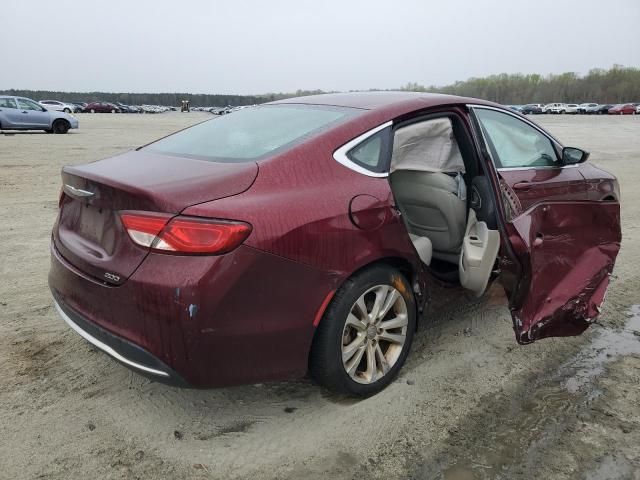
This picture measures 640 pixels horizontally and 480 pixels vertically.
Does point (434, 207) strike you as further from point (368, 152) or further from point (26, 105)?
point (26, 105)

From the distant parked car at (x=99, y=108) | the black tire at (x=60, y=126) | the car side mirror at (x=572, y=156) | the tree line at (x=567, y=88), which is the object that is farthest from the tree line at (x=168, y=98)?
the car side mirror at (x=572, y=156)

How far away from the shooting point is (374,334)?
2789mm

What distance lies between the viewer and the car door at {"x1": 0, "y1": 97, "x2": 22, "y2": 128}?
19.5 m

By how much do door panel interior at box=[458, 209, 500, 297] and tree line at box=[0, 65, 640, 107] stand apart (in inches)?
3439

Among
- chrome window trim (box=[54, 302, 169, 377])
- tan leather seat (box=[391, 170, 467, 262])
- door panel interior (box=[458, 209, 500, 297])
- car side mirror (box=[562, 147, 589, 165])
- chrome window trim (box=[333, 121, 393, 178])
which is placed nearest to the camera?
chrome window trim (box=[54, 302, 169, 377])

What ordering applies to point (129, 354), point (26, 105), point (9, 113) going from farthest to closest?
point (26, 105) < point (9, 113) < point (129, 354)

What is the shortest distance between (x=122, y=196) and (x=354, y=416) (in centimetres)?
154

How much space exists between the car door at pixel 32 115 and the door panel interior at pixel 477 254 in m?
20.8

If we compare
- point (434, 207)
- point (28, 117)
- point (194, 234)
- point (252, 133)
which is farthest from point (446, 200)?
point (28, 117)

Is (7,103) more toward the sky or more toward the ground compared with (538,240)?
more toward the sky

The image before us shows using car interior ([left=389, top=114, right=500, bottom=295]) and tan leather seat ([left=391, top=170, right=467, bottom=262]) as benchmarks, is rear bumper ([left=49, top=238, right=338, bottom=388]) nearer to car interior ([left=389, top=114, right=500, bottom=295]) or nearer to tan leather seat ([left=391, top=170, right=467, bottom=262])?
car interior ([left=389, top=114, right=500, bottom=295])

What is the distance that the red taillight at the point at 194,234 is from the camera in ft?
7.10

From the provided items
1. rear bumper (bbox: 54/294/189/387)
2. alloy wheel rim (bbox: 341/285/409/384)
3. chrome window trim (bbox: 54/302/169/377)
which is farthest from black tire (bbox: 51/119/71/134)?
alloy wheel rim (bbox: 341/285/409/384)

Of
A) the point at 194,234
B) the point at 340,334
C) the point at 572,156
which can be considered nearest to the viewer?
the point at 194,234
